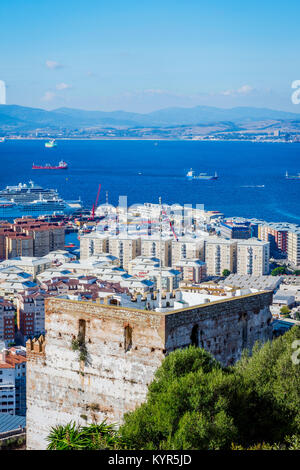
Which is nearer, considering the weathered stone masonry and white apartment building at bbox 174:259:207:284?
the weathered stone masonry

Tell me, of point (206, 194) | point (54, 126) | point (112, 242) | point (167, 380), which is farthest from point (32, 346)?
point (54, 126)

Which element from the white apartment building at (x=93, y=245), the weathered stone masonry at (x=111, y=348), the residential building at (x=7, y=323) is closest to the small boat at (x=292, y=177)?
the white apartment building at (x=93, y=245)

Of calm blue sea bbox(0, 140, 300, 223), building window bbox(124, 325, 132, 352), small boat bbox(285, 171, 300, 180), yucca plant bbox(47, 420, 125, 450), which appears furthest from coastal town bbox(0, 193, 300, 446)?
small boat bbox(285, 171, 300, 180)

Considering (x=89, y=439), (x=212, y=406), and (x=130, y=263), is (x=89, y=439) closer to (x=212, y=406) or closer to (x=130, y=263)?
(x=212, y=406)

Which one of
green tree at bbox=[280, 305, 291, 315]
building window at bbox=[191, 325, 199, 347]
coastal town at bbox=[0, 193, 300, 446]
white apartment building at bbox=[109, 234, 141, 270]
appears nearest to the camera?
building window at bbox=[191, 325, 199, 347]

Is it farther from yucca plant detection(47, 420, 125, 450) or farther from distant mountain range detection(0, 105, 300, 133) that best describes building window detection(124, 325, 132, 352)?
distant mountain range detection(0, 105, 300, 133)

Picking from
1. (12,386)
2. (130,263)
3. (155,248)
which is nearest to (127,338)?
(12,386)

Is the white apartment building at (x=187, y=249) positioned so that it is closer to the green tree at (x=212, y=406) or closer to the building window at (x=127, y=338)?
the building window at (x=127, y=338)

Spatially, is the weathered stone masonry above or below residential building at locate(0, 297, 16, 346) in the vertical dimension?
above
